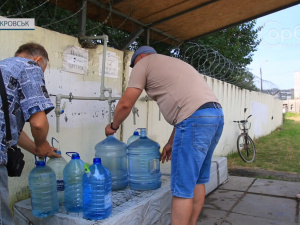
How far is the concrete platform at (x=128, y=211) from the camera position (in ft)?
7.45

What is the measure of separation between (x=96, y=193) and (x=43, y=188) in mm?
521

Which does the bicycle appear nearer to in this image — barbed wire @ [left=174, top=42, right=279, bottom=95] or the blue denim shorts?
barbed wire @ [left=174, top=42, right=279, bottom=95]

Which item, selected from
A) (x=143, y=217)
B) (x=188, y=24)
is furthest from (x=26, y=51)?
(x=188, y=24)

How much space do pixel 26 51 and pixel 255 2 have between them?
12.2 feet

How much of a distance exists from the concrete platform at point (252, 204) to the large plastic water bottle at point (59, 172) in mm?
1688

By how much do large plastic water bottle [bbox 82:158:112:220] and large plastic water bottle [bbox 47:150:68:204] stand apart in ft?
1.36

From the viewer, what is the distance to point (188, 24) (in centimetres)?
492

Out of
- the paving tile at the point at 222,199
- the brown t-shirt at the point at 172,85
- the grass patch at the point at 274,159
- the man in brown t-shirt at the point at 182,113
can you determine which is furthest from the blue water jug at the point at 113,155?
the grass patch at the point at 274,159

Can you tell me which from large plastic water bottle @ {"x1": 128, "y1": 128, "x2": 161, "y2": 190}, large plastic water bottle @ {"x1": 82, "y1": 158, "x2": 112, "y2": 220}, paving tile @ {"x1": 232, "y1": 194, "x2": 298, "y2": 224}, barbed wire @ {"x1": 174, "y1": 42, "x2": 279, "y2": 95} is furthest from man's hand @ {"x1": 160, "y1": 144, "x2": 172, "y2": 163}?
barbed wire @ {"x1": 174, "y1": 42, "x2": 279, "y2": 95}

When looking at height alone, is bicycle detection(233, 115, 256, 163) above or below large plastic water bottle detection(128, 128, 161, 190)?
below

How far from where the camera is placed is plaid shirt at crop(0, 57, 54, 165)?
1.69 m

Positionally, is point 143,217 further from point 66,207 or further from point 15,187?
point 15,187

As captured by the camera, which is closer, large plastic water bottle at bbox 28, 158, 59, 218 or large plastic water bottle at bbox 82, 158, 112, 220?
large plastic water bottle at bbox 82, 158, 112, 220

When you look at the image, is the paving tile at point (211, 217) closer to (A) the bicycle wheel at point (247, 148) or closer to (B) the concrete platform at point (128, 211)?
(B) the concrete platform at point (128, 211)
